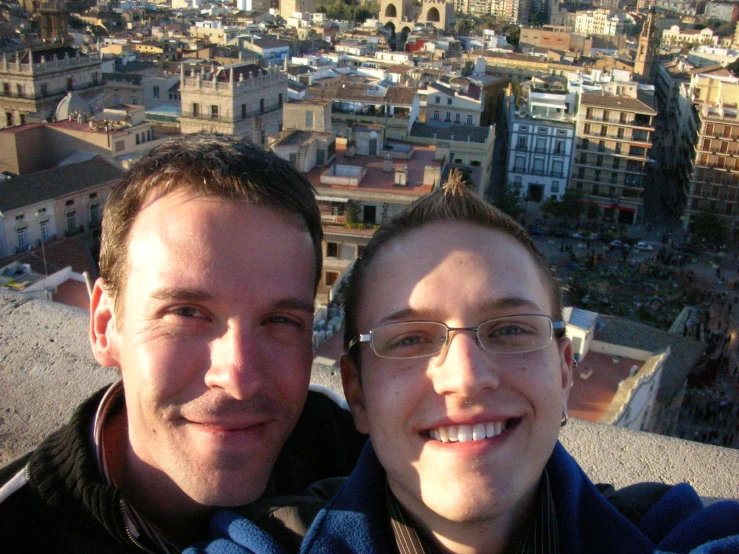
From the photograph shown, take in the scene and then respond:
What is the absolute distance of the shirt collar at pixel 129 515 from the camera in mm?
1845

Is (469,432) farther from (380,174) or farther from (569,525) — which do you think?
(380,174)

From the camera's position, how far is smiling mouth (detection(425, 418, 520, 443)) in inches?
67.3

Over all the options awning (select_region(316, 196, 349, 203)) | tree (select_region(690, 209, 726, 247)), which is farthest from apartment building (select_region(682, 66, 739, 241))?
awning (select_region(316, 196, 349, 203))

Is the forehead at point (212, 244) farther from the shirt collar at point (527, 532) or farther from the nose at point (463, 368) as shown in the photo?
the shirt collar at point (527, 532)

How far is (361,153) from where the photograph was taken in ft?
65.9

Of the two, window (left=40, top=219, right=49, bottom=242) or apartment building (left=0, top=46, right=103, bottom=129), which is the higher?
apartment building (left=0, top=46, right=103, bottom=129)

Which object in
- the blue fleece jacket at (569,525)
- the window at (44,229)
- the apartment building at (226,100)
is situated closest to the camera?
the blue fleece jacket at (569,525)

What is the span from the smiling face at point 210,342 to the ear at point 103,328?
0.11 m

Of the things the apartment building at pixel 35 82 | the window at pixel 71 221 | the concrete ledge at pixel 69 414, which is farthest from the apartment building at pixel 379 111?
the concrete ledge at pixel 69 414

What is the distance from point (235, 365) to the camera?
1783 millimetres

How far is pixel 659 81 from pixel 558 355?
183 ft

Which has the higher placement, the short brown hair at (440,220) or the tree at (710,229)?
the short brown hair at (440,220)

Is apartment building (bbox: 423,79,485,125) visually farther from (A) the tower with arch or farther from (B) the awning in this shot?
(A) the tower with arch

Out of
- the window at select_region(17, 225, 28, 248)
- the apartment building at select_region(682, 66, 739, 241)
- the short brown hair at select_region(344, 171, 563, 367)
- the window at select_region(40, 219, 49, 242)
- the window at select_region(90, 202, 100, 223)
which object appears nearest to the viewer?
the short brown hair at select_region(344, 171, 563, 367)
